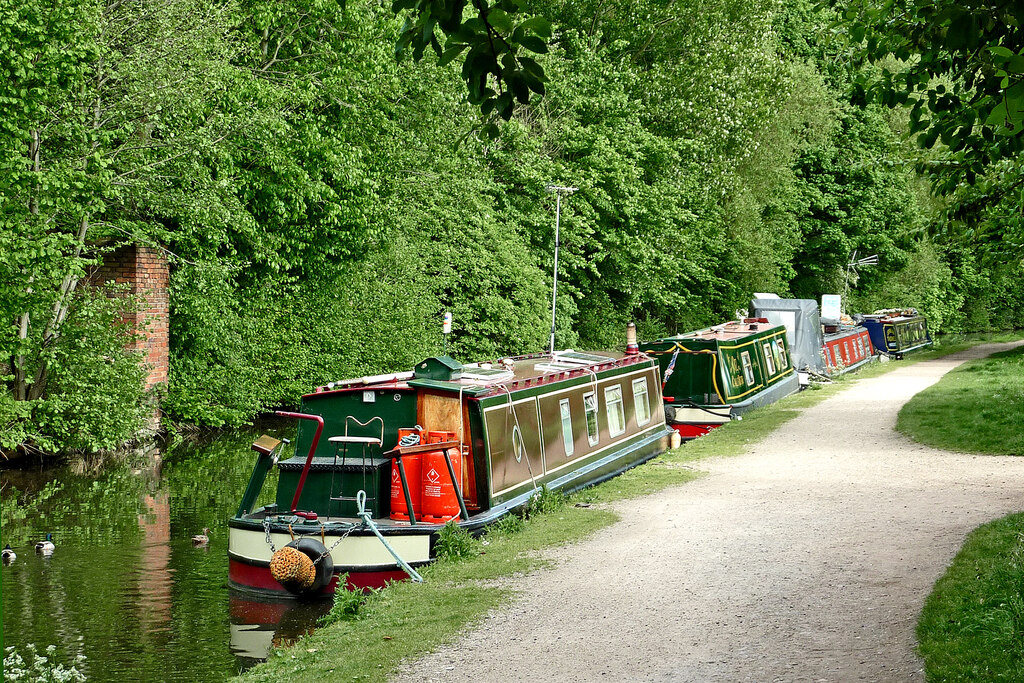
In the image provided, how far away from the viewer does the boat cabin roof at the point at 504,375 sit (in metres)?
11.1

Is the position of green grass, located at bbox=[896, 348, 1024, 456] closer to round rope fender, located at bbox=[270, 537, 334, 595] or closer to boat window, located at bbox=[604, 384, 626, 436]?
boat window, located at bbox=[604, 384, 626, 436]

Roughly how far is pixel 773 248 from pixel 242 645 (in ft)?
112

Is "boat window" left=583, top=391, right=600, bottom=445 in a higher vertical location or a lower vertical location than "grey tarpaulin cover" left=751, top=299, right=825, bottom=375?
lower

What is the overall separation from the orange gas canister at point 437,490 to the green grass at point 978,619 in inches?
183

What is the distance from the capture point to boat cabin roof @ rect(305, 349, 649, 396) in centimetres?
1113

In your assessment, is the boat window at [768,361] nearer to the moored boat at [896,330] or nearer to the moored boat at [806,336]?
the moored boat at [806,336]

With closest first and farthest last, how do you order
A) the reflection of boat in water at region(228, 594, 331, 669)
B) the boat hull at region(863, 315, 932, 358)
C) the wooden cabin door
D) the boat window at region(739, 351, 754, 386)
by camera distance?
the reflection of boat in water at region(228, 594, 331, 669) → the wooden cabin door → the boat window at region(739, 351, 754, 386) → the boat hull at region(863, 315, 932, 358)

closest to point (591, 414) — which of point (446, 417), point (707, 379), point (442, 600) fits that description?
point (446, 417)

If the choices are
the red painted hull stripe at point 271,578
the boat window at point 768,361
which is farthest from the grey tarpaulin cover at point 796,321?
the red painted hull stripe at point 271,578

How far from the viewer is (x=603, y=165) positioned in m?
30.0

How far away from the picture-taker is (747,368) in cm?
2275

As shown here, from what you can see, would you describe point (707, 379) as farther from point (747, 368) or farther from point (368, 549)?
point (368, 549)

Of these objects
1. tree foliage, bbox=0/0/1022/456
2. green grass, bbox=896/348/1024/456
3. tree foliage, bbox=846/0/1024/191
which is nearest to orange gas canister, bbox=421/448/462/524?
tree foliage, bbox=0/0/1022/456

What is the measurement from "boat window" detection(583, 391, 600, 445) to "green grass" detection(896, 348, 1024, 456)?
4958 millimetres
